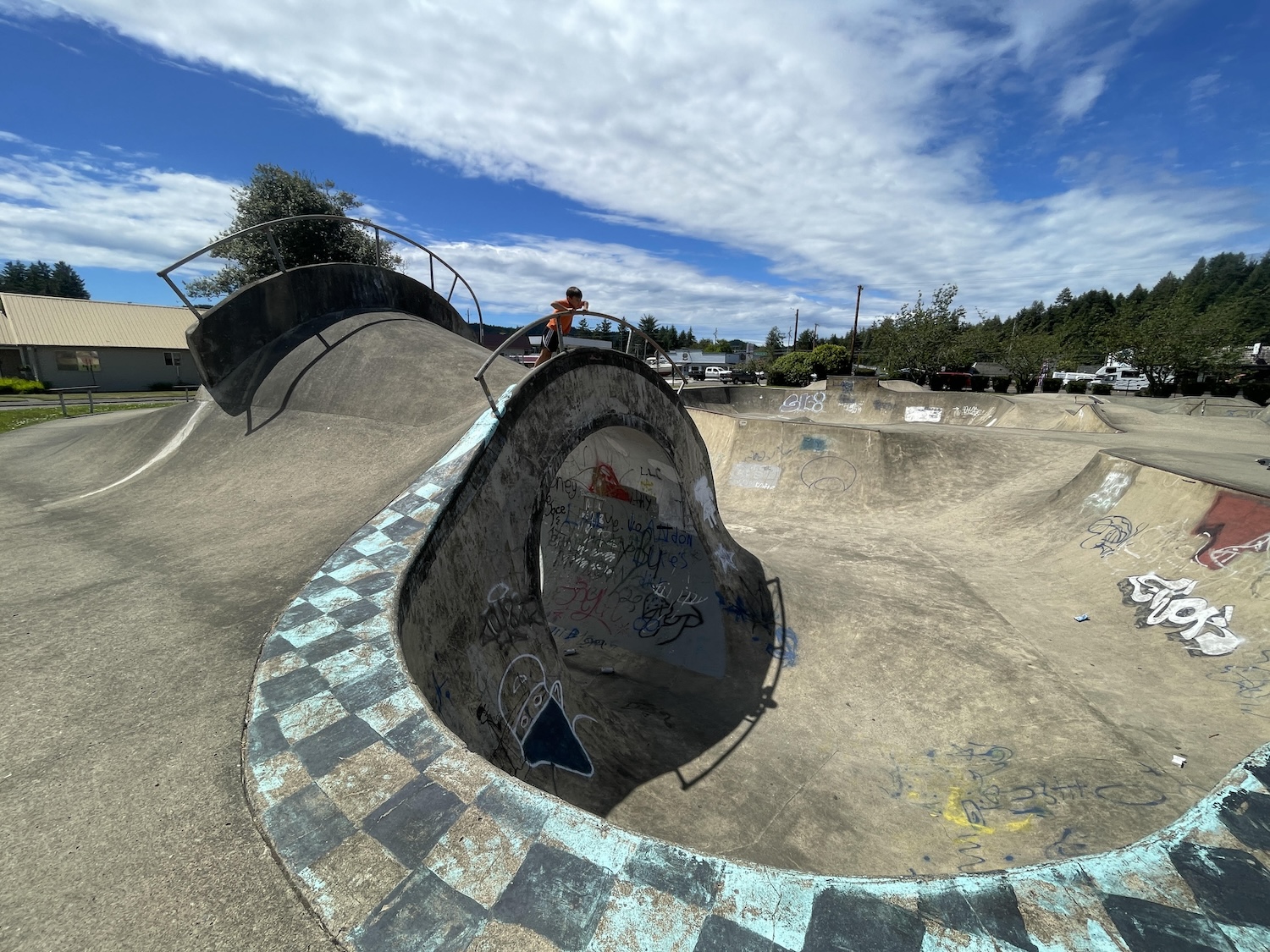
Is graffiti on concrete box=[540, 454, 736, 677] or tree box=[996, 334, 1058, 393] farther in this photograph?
tree box=[996, 334, 1058, 393]

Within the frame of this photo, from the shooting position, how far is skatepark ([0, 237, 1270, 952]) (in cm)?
212

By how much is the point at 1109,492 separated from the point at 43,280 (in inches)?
7633

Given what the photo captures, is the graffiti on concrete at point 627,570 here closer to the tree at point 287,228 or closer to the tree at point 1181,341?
the tree at point 287,228

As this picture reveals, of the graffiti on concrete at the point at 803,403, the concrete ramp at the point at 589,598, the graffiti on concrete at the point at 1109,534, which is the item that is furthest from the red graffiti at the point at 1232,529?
the graffiti on concrete at the point at 803,403

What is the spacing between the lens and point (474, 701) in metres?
4.42

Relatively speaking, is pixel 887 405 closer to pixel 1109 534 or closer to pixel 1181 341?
pixel 1109 534

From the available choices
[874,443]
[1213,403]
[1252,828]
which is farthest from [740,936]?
[1213,403]

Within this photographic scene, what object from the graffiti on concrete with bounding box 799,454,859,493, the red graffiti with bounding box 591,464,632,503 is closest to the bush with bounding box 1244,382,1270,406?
the graffiti on concrete with bounding box 799,454,859,493

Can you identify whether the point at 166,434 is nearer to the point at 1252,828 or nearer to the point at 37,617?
the point at 37,617

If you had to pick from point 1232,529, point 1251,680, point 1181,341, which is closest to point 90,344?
point 1251,680

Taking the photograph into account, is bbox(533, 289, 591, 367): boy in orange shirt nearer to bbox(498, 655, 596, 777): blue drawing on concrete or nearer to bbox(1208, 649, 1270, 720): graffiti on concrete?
bbox(498, 655, 596, 777): blue drawing on concrete

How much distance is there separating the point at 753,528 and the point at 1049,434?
12.8 metres

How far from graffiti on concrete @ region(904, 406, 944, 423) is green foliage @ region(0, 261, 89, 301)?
566 feet

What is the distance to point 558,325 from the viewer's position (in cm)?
702
